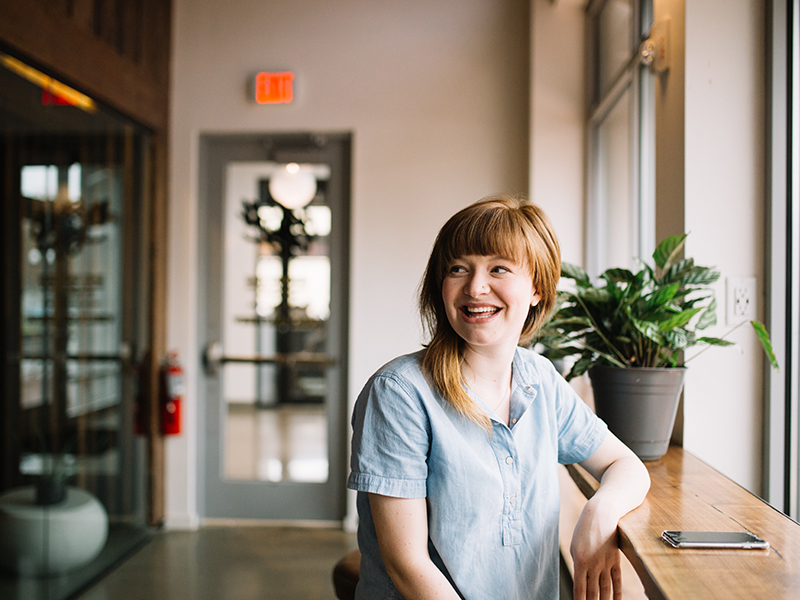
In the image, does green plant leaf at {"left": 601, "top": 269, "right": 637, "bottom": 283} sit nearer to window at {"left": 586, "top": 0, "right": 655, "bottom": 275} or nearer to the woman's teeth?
the woman's teeth

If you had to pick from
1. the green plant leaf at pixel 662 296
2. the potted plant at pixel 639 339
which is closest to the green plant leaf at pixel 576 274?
the potted plant at pixel 639 339

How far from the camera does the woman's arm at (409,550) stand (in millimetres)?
1034

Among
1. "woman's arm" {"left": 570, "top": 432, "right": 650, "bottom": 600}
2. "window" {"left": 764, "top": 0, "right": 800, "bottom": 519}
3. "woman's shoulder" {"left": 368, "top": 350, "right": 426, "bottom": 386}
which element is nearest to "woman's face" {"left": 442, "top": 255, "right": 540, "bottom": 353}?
"woman's shoulder" {"left": 368, "top": 350, "right": 426, "bottom": 386}

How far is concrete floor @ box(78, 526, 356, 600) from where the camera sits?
2637 millimetres

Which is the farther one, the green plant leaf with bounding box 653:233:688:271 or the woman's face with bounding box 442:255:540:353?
the green plant leaf with bounding box 653:233:688:271

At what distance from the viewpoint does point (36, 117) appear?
7.41 ft

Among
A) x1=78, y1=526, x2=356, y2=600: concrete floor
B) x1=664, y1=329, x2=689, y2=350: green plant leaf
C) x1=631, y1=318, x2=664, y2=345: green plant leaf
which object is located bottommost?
x1=78, y1=526, x2=356, y2=600: concrete floor

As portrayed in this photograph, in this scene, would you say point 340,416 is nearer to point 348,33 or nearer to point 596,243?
point 596,243

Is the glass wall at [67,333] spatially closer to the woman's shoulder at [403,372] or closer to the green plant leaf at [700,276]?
the woman's shoulder at [403,372]

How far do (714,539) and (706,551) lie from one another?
37mm

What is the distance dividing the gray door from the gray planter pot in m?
2.17

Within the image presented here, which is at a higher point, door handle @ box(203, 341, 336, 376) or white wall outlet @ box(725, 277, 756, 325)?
white wall outlet @ box(725, 277, 756, 325)

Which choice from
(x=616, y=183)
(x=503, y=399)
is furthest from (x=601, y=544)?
(x=616, y=183)

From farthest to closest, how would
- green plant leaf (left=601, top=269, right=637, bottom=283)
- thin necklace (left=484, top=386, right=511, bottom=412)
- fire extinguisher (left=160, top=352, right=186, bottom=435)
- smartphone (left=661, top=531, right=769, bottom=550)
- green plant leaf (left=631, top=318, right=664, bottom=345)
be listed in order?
fire extinguisher (left=160, top=352, right=186, bottom=435) < green plant leaf (left=601, top=269, right=637, bottom=283) < green plant leaf (left=631, top=318, right=664, bottom=345) < thin necklace (left=484, top=386, right=511, bottom=412) < smartphone (left=661, top=531, right=769, bottom=550)
